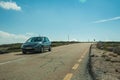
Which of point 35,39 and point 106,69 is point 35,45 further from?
point 106,69

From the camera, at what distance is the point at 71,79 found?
8023mm

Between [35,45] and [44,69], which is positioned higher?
[35,45]

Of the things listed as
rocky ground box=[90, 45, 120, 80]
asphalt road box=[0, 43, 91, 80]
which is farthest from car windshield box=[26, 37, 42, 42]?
rocky ground box=[90, 45, 120, 80]

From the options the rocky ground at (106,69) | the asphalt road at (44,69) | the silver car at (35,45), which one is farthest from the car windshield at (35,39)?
the rocky ground at (106,69)

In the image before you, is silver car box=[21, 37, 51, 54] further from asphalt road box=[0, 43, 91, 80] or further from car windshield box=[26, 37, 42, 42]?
asphalt road box=[0, 43, 91, 80]

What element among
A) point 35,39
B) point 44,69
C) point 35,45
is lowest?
point 44,69

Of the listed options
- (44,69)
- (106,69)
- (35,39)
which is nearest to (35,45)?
(35,39)

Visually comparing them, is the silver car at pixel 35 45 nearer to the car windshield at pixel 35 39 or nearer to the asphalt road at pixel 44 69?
the car windshield at pixel 35 39

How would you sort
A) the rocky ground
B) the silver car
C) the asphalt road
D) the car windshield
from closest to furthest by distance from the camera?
the rocky ground < the asphalt road < the silver car < the car windshield

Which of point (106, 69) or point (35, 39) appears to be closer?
point (106, 69)

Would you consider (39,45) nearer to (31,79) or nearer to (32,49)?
(32,49)

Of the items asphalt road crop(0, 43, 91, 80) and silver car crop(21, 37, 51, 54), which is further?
silver car crop(21, 37, 51, 54)

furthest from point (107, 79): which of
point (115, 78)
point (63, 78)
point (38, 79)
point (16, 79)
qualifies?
point (16, 79)

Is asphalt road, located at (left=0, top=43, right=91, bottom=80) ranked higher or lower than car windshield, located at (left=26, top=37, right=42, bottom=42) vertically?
lower
